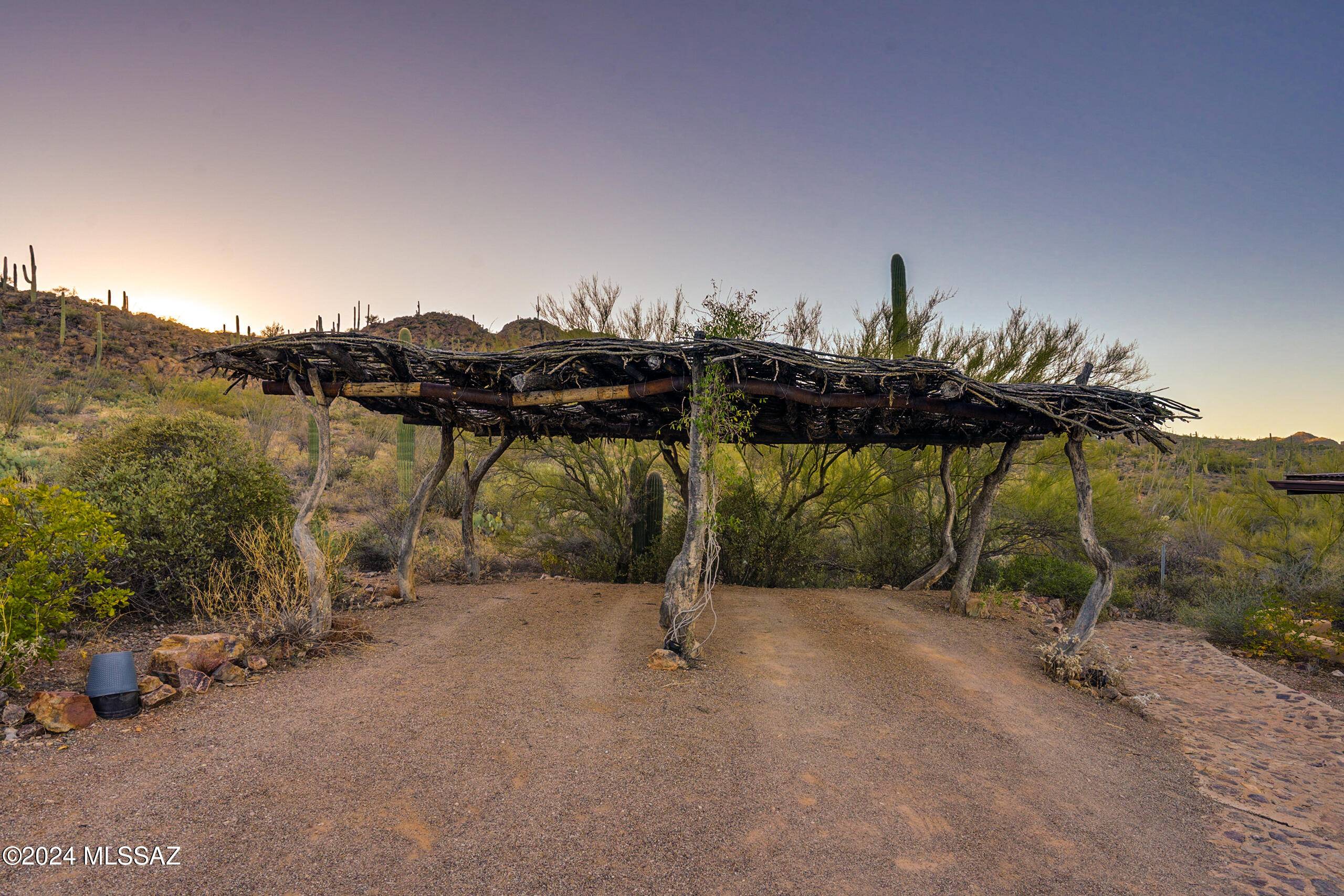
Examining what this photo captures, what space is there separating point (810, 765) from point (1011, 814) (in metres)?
1.11

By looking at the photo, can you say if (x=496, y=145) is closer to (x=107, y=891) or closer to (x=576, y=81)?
(x=576, y=81)

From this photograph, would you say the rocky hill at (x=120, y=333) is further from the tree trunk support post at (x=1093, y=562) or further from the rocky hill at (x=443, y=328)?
the tree trunk support post at (x=1093, y=562)

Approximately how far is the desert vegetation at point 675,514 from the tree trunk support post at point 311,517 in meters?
0.06

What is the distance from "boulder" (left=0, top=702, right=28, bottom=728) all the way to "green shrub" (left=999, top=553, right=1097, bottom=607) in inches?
451

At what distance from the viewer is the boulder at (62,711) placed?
12.1 ft

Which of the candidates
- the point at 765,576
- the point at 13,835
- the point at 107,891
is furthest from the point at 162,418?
the point at 765,576

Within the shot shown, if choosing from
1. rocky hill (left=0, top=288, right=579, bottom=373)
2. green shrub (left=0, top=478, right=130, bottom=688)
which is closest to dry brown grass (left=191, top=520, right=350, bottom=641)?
green shrub (left=0, top=478, right=130, bottom=688)

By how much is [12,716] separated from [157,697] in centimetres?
68

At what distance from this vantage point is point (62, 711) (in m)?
3.75

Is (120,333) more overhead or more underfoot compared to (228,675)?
more overhead

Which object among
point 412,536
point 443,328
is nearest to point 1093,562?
point 412,536

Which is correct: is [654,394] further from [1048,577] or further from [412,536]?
[1048,577]

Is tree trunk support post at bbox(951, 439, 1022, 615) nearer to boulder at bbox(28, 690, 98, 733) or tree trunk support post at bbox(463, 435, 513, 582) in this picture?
tree trunk support post at bbox(463, 435, 513, 582)

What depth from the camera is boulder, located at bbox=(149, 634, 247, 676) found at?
450 centimetres
